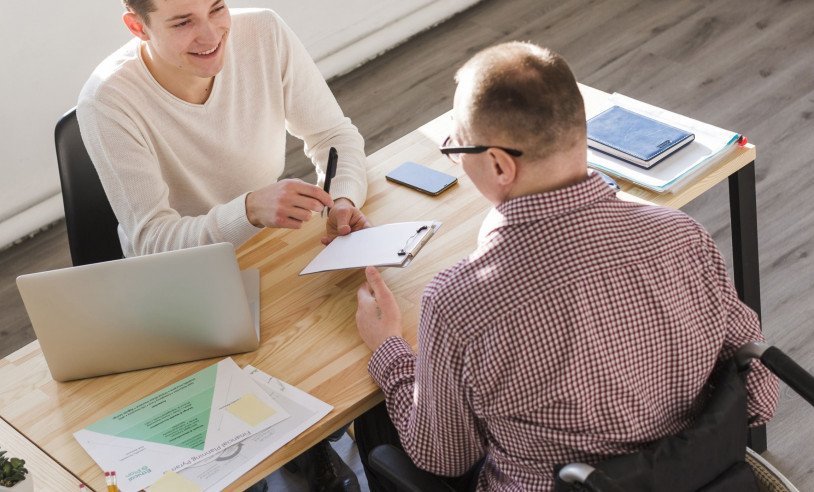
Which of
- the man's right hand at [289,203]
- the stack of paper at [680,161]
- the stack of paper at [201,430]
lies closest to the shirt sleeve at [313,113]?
the man's right hand at [289,203]

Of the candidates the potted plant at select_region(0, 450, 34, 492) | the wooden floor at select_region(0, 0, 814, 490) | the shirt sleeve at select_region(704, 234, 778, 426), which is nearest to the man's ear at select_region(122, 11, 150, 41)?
the potted plant at select_region(0, 450, 34, 492)

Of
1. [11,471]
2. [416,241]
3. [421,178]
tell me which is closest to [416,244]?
[416,241]

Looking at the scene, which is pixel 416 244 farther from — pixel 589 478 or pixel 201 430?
pixel 589 478

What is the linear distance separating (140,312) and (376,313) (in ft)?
1.36

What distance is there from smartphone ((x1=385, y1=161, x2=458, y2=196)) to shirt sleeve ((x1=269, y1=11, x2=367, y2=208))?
78 mm

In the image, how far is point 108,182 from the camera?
6.44 feet

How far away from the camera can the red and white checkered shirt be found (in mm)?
1242

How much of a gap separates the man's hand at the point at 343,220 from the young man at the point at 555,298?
0.61 metres

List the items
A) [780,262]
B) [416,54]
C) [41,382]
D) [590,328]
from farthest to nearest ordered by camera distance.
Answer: [416,54] < [780,262] < [41,382] < [590,328]

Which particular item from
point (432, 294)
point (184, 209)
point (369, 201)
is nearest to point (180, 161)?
point (184, 209)

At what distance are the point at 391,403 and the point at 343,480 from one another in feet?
2.63

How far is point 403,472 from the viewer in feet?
4.70

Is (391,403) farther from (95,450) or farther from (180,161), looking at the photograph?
(180,161)

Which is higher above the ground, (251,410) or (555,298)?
(555,298)
